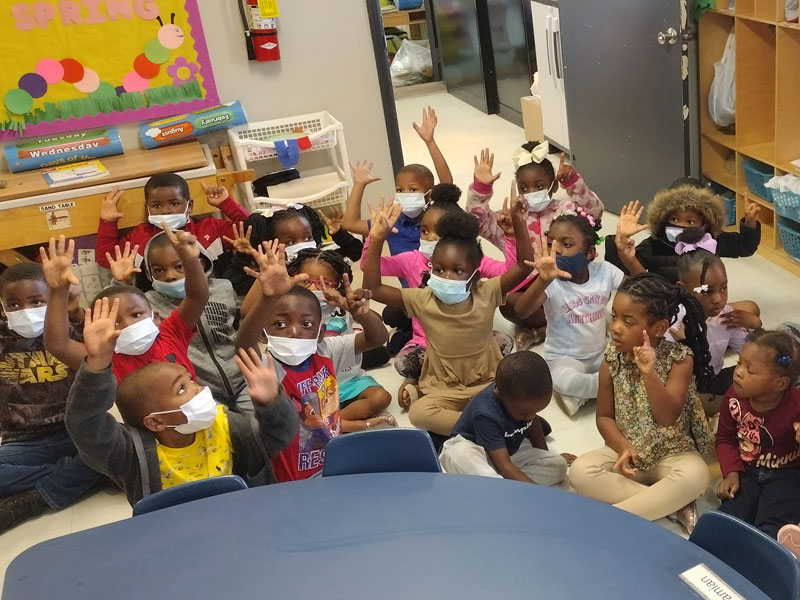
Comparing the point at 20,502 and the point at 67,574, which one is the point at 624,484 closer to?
the point at 67,574

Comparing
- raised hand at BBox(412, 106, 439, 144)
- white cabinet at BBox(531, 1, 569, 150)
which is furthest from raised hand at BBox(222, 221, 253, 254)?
white cabinet at BBox(531, 1, 569, 150)

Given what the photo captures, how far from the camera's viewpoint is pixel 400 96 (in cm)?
834

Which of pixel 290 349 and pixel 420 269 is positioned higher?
pixel 290 349

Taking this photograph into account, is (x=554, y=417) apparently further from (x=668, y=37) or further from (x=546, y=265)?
(x=668, y=37)

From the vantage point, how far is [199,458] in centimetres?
200

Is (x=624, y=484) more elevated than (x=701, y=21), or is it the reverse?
(x=701, y=21)

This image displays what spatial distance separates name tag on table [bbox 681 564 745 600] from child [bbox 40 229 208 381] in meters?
1.62

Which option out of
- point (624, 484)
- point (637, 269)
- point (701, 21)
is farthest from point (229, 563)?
point (701, 21)

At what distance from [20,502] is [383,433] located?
5.64ft

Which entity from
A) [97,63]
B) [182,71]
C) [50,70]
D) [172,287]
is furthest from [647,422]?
[50,70]

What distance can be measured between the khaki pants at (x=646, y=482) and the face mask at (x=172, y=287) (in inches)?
55.7

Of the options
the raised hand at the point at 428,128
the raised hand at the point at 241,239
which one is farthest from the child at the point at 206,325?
the raised hand at the point at 428,128

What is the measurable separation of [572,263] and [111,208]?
2.04 m

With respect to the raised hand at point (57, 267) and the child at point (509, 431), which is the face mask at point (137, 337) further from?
the child at point (509, 431)
